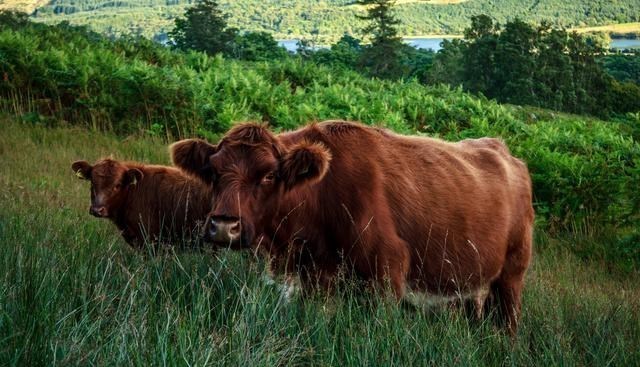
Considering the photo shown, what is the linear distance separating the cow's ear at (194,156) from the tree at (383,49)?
138 feet

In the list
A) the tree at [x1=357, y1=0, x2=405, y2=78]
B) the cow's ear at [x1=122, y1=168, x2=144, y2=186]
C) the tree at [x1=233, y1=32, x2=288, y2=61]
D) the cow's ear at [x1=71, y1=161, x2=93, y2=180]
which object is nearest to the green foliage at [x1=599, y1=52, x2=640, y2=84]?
the tree at [x1=357, y1=0, x2=405, y2=78]

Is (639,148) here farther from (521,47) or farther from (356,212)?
(521,47)

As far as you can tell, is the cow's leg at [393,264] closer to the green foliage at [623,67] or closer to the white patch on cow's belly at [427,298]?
the white patch on cow's belly at [427,298]

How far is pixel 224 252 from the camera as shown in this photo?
548 centimetres

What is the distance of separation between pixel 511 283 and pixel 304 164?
2.57 m

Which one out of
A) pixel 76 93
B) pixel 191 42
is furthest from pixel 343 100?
pixel 191 42

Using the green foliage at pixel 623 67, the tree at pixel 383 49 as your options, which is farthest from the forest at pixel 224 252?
the green foliage at pixel 623 67

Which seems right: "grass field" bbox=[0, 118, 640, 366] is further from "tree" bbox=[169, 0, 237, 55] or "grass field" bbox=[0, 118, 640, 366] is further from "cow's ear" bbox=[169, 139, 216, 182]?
Answer: "tree" bbox=[169, 0, 237, 55]

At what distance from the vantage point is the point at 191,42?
1784 inches

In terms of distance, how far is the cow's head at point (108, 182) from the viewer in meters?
8.43

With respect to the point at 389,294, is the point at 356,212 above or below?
above

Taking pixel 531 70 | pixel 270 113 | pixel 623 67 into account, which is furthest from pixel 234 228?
pixel 623 67

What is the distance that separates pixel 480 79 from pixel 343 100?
1511 inches

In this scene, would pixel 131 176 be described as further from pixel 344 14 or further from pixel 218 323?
pixel 344 14
